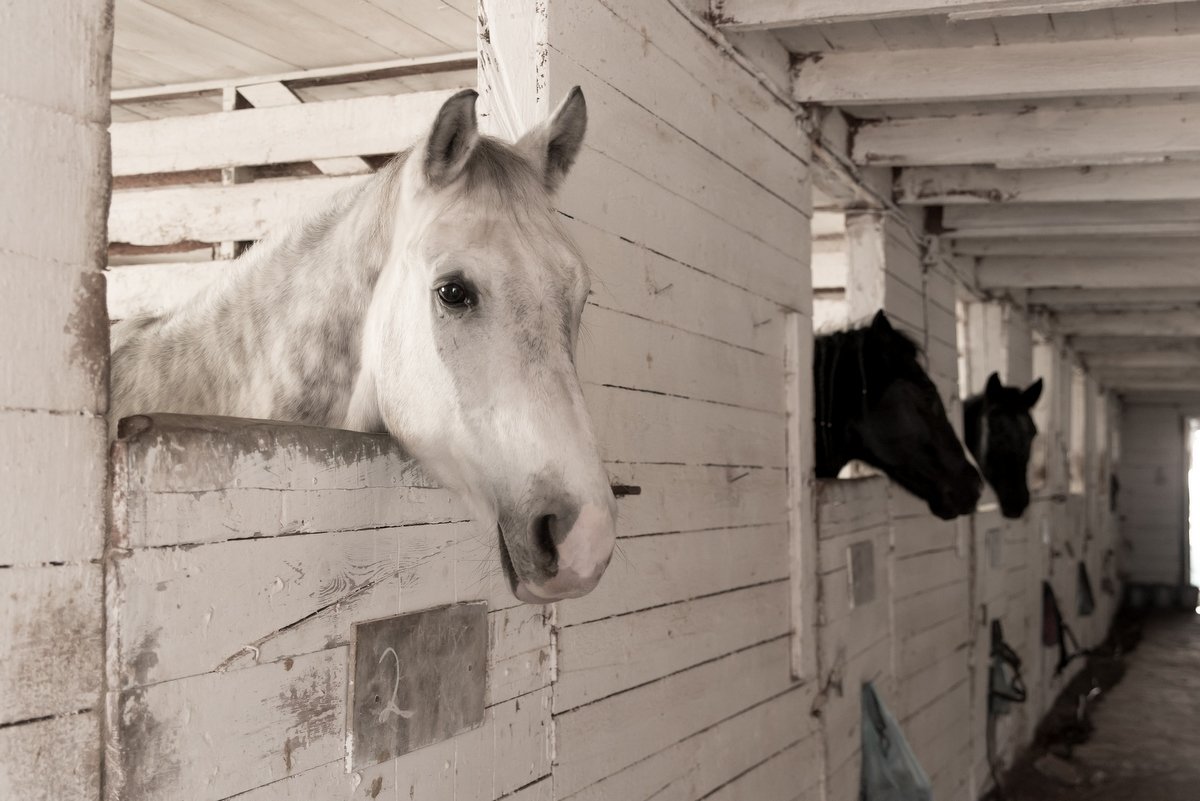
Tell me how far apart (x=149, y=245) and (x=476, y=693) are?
2589 mm

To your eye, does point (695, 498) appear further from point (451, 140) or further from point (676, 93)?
point (451, 140)

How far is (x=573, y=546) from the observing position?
1.38 meters

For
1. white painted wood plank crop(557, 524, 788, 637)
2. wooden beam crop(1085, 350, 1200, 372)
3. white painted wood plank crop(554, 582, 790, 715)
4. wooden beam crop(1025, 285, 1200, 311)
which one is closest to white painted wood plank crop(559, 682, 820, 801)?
white painted wood plank crop(554, 582, 790, 715)

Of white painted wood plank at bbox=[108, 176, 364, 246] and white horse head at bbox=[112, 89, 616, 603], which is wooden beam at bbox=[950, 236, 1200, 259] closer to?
white painted wood plank at bbox=[108, 176, 364, 246]

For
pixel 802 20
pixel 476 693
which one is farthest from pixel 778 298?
pixel 476 693

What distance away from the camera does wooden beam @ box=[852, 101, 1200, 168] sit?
391 centimetres

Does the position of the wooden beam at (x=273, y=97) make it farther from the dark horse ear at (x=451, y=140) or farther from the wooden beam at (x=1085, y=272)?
the wooden beam at (x=1085, y=272)

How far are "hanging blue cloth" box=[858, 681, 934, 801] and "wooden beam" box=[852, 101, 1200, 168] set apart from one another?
6.39 ft

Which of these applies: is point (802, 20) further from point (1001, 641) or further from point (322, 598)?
point (1001, 641)

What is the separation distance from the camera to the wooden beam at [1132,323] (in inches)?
330

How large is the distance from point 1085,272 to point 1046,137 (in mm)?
2810

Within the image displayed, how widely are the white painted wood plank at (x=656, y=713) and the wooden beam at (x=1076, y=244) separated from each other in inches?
135

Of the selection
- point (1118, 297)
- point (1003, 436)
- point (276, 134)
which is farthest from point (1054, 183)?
point (1118, 297)

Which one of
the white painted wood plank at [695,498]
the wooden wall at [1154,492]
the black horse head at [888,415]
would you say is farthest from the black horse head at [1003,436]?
the wooden wall at [1154,492]
